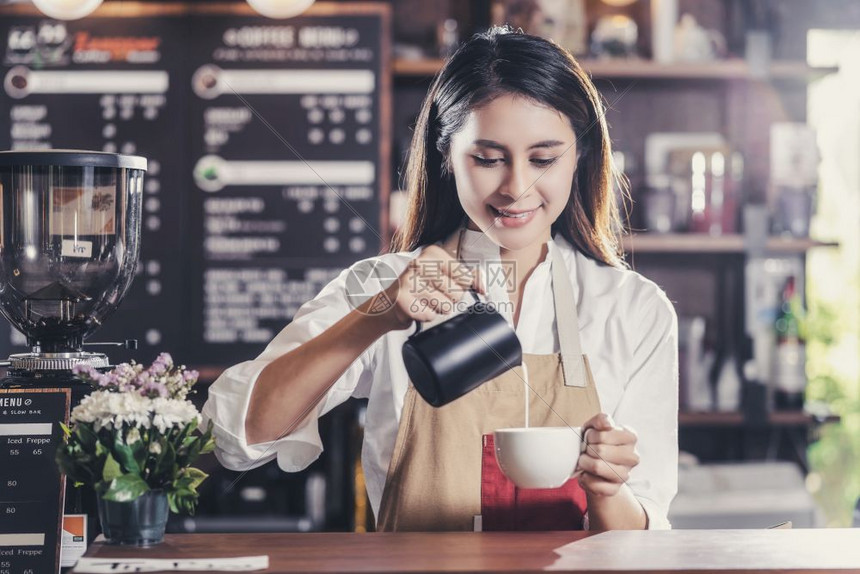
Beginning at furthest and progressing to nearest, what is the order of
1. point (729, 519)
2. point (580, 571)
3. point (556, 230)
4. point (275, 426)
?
point (729, 519) < point (556, 230) < point (275, 426) < point (580, 571)

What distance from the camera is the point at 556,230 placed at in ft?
6.03

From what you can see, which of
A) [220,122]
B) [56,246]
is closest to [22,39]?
[220,122]

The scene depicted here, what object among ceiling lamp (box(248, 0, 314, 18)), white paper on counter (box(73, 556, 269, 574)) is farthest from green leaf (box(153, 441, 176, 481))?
ceiling lamp (box(248, 0, 314, 18))

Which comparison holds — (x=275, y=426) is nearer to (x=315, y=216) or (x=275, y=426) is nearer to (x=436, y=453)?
(x=436, y=453)

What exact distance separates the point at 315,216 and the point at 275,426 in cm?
156

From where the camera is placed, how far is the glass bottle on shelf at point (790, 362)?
2.93 meters

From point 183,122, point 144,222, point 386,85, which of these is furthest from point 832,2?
point 144,222

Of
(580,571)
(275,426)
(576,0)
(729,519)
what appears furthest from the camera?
(576,0)

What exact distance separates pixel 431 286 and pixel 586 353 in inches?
19.5

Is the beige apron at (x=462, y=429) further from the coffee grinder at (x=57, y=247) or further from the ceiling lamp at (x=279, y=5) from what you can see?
the ceiling lamp at (x=279, y=5)

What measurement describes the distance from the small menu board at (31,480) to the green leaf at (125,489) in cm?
26

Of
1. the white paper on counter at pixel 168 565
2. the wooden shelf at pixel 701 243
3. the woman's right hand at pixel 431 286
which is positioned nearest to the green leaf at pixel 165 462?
the white paper on counter at pixel 168 565

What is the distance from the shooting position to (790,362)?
2930 millimetres

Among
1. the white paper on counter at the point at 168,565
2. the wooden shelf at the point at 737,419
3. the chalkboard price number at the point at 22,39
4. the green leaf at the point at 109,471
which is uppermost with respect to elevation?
the chalkboard price number at the point at 22,39
